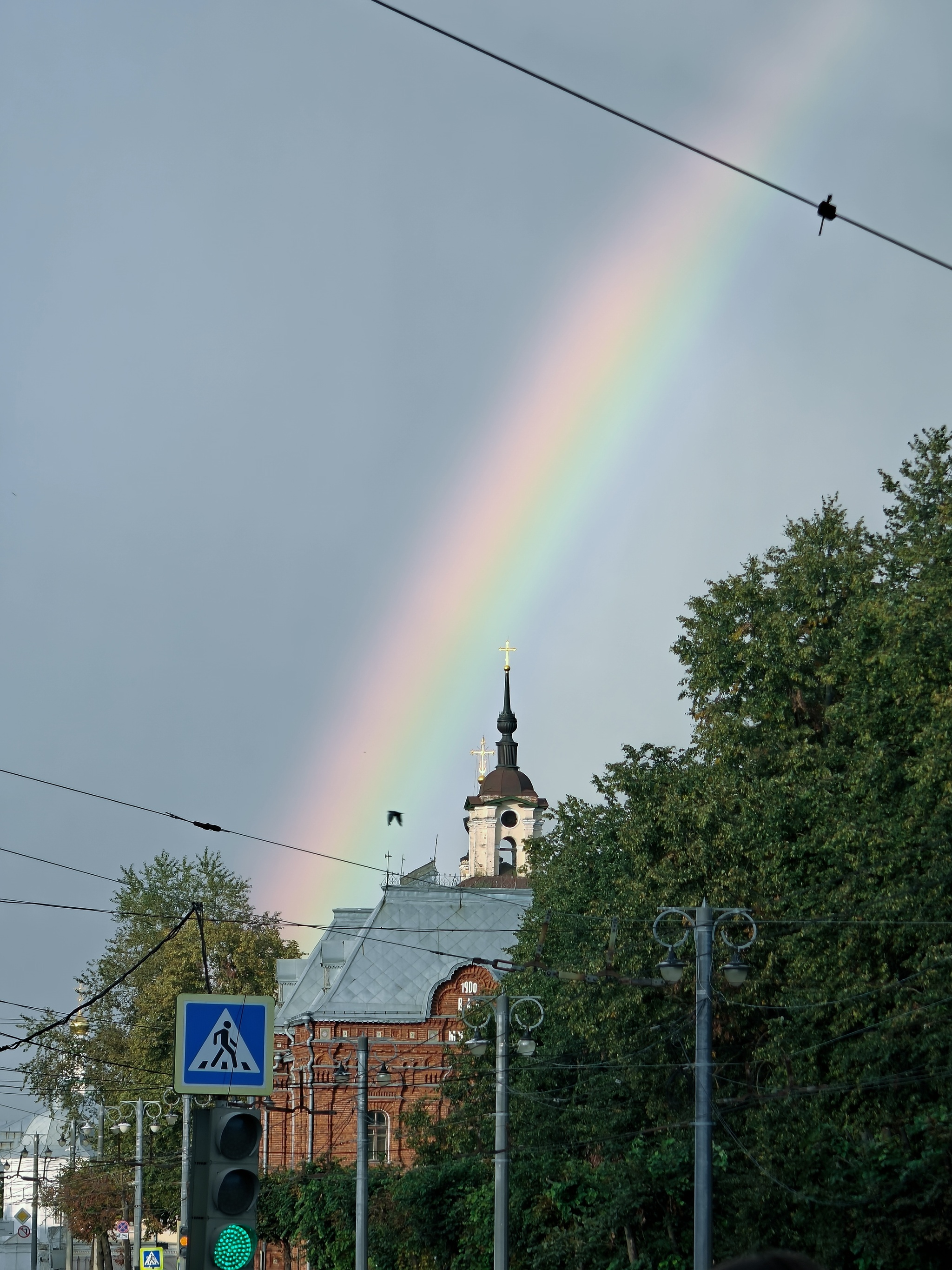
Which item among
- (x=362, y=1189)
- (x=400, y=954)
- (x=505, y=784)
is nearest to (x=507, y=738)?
(x=505, y=784)

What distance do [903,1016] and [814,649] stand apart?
9545 mm

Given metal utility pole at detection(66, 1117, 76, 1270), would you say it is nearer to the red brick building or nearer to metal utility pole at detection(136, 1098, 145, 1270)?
the red brick building

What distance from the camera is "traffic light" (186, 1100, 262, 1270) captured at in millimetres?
9594

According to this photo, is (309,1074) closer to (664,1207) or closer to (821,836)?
(664,1207)

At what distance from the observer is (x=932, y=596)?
27.7 meters

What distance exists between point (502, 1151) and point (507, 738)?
79.5 m

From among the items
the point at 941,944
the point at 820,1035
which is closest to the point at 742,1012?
the point at 820,1035

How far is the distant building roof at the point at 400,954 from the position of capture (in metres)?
64.4

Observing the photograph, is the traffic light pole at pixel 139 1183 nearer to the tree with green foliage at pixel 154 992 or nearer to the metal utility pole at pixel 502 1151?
the tree with green foliage at pixel 154 992

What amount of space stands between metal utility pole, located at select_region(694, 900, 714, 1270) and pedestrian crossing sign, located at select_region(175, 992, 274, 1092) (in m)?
10.1

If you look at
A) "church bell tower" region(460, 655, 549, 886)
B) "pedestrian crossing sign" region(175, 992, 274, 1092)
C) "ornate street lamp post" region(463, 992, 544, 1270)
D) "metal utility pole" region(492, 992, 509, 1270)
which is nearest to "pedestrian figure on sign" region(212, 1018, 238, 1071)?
"pedestrian crossing sign" region(175, 992, 274, 1092)

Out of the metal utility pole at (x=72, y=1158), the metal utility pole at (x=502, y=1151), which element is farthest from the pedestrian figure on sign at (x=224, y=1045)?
the metal utility pole at (x=72, y=1158)

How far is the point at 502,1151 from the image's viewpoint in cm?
2756

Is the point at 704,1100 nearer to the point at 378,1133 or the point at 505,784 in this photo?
the point at 378,1133
